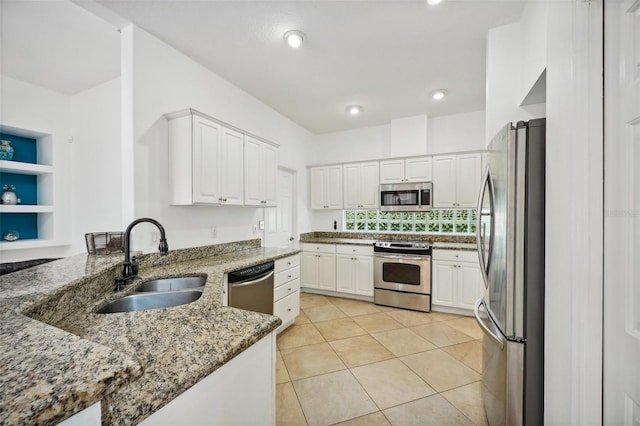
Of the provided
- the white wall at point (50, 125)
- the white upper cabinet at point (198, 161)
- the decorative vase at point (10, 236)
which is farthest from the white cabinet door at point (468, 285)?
the decorative vase at point (10, 236)

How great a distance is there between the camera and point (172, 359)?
777 millimetres

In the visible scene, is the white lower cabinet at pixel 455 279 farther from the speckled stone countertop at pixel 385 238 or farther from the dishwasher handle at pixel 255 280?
the dishwasher handle at pixel 255 280

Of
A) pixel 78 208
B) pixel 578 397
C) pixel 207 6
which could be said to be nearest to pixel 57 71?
pixel 78 208

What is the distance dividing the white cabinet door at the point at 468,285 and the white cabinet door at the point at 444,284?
7 cm

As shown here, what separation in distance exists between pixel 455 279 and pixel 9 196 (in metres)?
5.48

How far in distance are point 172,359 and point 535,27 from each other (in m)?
2.72

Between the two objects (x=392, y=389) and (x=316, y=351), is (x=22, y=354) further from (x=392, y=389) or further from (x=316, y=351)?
(x=316, y=351)

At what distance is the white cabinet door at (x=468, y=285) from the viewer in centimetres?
341

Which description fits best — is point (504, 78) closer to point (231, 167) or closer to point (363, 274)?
point (231, 167)

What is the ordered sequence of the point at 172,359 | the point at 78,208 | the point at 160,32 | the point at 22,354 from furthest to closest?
1. the point at 78,208
2. the point at 160,32
3. the point at 172,359
4. the point at 22,354

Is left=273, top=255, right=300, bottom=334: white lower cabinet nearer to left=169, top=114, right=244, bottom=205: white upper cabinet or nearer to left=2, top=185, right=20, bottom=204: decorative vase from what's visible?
left=169, top=114, right=244, bottom=205: white upper cabinet

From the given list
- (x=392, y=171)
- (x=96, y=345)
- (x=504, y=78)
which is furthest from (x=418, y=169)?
(x=96, y=345)

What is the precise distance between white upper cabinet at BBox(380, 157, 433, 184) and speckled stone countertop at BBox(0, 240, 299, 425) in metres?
3.26

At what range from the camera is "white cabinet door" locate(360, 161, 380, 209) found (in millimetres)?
4312
